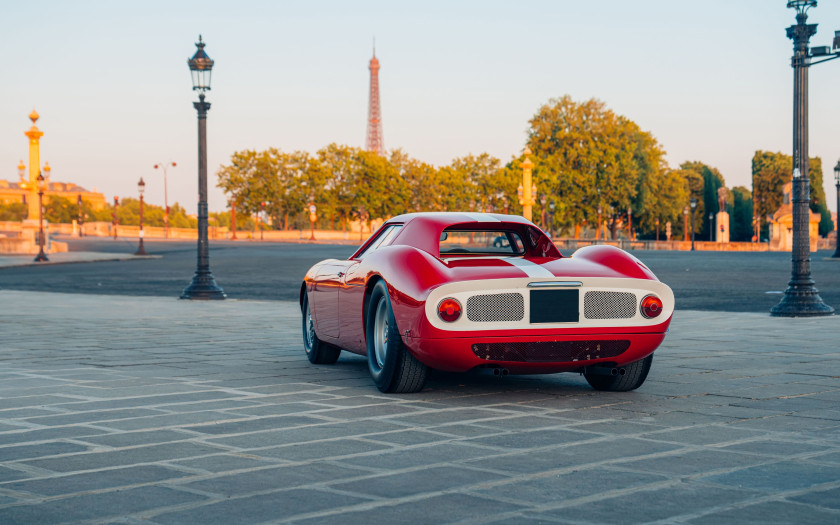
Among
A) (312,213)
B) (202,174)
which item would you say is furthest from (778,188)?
(202,174)

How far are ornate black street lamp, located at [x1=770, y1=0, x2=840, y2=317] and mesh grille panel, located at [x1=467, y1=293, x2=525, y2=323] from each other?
27.7 ft

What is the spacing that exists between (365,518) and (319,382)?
13.2 ft

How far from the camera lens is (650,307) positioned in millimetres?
6684

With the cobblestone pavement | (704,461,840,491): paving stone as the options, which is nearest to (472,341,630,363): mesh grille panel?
the cobblestone pavement

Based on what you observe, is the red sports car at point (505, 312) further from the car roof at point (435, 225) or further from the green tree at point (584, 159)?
the green tree at point (584, 159)

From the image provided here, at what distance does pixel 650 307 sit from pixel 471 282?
1.23 metres

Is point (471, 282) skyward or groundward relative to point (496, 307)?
skyward

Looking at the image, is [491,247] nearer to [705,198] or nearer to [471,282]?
[471,282]

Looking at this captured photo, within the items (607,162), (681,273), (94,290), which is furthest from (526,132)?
(94,290)

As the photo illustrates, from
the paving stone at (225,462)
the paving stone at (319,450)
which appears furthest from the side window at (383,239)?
the paving stone at (225,462)

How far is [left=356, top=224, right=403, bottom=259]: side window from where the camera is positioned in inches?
306

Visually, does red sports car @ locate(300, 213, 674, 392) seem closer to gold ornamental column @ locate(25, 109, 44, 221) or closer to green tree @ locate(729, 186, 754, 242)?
gold ornamental column @ locate(25, 109, 44, 221)

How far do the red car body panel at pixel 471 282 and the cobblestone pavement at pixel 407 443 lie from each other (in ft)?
1.12

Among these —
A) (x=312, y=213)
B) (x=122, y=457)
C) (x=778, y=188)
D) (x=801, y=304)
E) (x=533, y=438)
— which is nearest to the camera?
(x=122, y=457)
